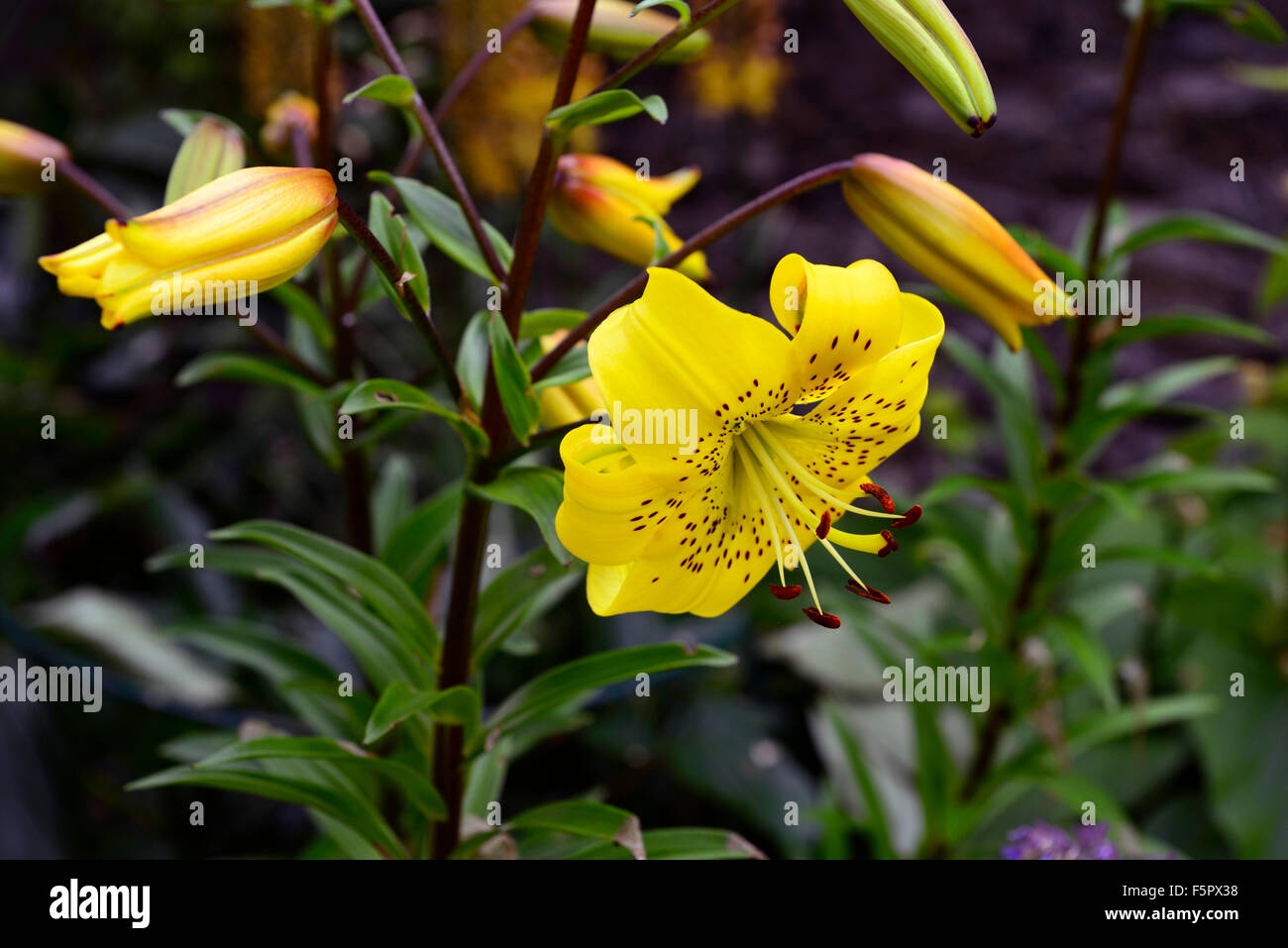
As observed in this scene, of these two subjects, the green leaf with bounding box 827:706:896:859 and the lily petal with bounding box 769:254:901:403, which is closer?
the lily petal with bounding box 769:254:901:403

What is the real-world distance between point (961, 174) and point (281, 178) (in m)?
1.89

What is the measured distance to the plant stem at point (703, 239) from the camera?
0.47 meters

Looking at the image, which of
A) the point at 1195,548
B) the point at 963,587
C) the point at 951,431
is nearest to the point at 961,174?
the point at 951,431

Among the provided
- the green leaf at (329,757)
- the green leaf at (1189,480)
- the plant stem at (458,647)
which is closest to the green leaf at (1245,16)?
the green leaf at (1189,480)

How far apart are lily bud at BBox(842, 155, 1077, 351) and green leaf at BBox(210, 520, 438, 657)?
333mm

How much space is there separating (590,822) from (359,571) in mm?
195

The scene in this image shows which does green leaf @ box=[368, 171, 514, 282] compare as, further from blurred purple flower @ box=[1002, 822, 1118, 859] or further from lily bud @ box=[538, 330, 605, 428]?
blurred purple flower @ box=[1002, 822, 1118, 859]

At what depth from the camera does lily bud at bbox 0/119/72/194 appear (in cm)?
58

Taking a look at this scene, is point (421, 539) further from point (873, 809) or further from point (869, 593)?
point (873, 809)

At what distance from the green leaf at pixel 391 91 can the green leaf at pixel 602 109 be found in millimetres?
72

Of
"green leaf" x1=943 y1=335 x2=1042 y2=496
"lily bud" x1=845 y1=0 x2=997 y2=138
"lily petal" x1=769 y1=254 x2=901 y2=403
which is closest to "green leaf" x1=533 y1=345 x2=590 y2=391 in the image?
"lily petal" x1=769 y1=254 x2=901 y2=403

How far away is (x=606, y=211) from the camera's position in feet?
1.79

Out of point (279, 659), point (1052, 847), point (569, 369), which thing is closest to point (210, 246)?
point (569, 369)

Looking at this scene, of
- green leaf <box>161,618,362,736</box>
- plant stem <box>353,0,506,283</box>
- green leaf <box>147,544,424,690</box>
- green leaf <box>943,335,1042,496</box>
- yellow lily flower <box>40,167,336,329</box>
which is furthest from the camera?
green leaf <box>943,335,1042,496</box>
